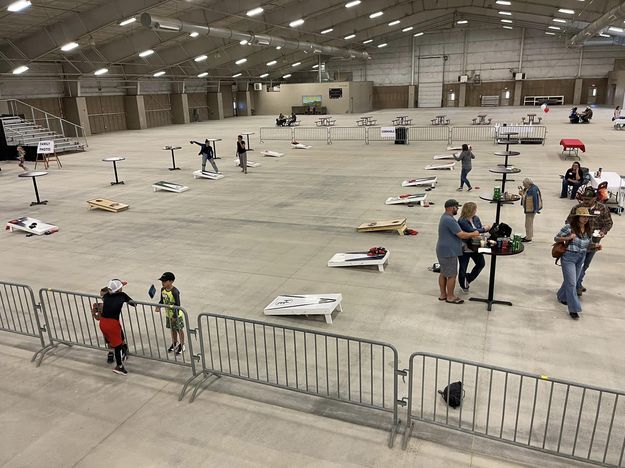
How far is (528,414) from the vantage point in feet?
19.1

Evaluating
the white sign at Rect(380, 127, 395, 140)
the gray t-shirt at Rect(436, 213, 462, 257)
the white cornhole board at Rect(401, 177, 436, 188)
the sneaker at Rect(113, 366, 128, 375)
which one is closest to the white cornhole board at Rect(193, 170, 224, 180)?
the white cornhole board at Rect(401, 177, 436, 188)

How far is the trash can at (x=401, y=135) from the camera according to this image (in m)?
32.0

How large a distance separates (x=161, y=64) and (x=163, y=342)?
46.9m

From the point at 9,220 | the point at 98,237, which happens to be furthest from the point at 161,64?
the point at 98,237

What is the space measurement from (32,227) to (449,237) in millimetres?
13098

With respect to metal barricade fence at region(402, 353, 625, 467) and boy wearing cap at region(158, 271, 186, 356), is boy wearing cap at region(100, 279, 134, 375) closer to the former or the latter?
boy wearing cap at region(158, 271, 186, 356)

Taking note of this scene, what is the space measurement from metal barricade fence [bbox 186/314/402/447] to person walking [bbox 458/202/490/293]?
111 inches

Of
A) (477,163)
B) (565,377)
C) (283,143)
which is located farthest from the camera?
(283,143)

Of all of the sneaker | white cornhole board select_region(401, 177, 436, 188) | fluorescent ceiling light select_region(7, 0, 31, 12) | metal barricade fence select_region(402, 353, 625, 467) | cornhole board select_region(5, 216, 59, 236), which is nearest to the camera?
metal barricade fence select_region(402, 353, 625, 467)

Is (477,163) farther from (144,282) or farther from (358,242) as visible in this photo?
(144,282)

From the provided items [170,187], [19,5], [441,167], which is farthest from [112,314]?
[19,5]

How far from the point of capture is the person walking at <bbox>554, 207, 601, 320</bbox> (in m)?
7.84

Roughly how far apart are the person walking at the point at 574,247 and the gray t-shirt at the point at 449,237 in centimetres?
162

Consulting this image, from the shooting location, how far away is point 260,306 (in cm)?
914
